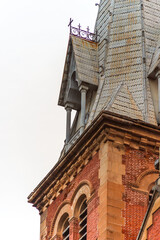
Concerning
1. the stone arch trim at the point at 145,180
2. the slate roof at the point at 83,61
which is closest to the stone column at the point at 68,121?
the slate roof at the point at 83,61

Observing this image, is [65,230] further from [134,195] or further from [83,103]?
[83,103]

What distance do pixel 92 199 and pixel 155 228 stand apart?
349 inches

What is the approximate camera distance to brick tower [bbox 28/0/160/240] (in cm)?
3641

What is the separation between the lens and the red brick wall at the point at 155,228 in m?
28.3

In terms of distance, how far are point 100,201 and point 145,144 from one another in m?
3.07

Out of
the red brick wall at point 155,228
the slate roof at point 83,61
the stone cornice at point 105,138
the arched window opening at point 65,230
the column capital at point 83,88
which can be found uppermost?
the slate roof at point 83,61

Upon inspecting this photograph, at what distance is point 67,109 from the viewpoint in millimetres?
42938

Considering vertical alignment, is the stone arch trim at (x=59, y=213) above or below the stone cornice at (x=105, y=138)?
below

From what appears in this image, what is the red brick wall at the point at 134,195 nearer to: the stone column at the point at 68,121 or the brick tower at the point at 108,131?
the brick tower at the point at 108,131

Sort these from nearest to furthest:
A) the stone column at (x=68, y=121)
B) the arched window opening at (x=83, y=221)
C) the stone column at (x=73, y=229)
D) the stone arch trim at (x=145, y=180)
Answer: the stone arch trim at (x=145, y=180) < the arched window opening at (x=83, y=221) < the stone column at (x=73, y=229) < the stone column at (x=68, y=121)

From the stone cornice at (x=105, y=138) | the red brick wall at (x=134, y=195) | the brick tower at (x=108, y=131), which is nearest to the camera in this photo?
the red brick wall at (x=134, y=195)

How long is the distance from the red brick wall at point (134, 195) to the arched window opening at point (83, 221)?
2.29 metres

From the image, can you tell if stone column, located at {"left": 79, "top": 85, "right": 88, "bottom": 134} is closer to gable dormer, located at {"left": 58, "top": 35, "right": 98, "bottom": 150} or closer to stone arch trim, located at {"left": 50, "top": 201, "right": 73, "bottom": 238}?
gable dormer, located at {"left": 58, "top": 35, "right": 98, "bottom": 150}

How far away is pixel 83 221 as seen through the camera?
37.9 m
